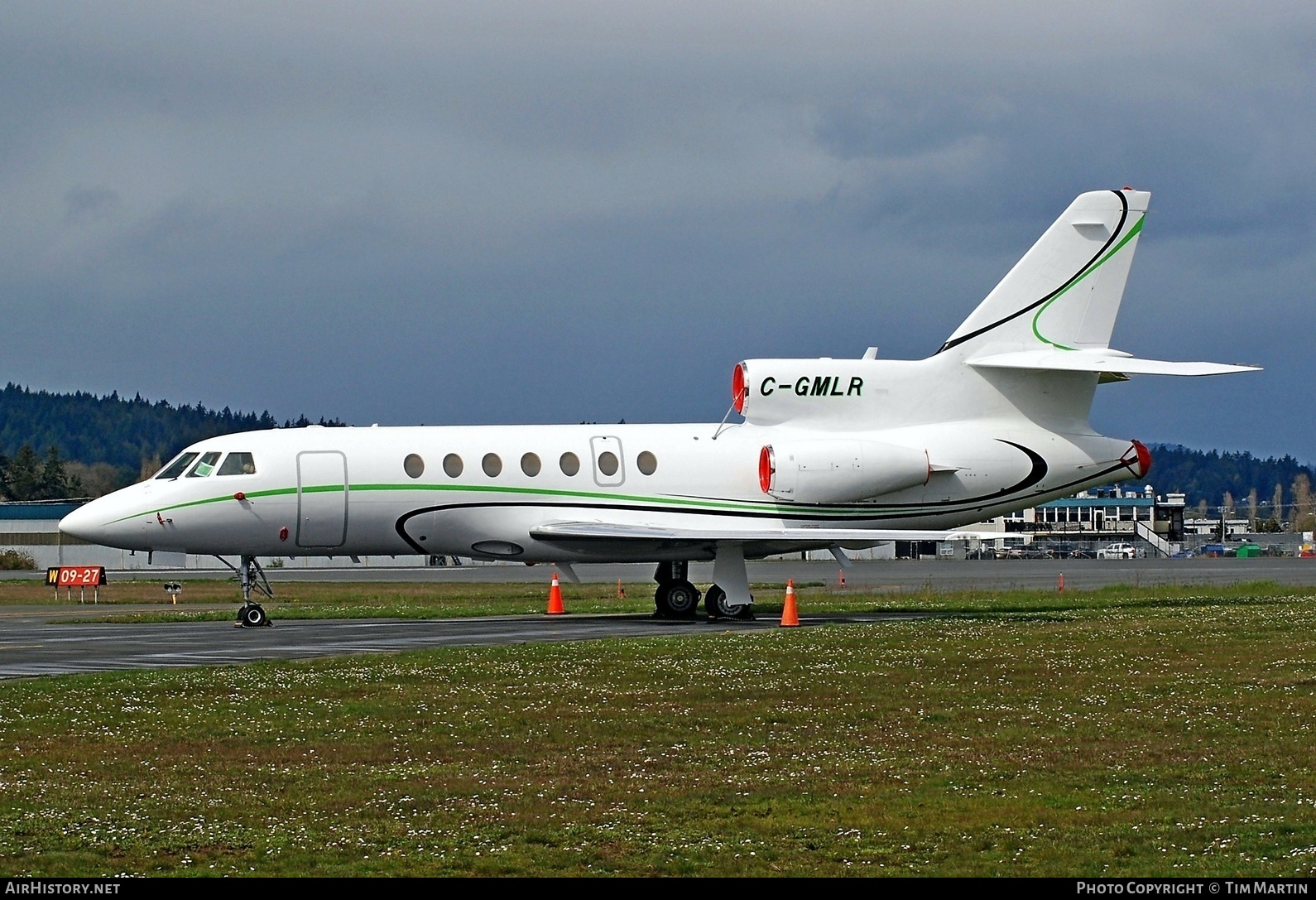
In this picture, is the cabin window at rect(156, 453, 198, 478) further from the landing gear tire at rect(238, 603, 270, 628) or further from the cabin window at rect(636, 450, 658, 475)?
the cabin window at rect(636, 450, 658, 475)

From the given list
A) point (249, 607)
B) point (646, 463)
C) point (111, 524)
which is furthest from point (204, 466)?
point (646, 463)

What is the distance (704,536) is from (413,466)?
5.81 metres

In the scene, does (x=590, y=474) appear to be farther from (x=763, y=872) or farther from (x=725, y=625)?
(x=763, y=872)

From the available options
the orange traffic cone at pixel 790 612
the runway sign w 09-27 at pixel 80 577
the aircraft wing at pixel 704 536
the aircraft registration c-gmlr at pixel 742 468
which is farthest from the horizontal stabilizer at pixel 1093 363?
the runway sign w 09-27 at pixel 80 577

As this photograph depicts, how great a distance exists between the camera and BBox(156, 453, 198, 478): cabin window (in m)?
29.9

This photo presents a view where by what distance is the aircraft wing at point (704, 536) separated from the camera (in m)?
28.8

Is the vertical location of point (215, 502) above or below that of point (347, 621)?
above

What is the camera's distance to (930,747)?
12.2 metres

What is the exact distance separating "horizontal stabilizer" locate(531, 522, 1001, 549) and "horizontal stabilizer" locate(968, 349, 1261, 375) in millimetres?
3636

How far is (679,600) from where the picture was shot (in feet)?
101

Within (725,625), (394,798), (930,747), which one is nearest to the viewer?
(394,798)

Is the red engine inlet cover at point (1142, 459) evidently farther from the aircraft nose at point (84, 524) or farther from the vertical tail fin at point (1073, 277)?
the aircraft nose at point (84, 524)

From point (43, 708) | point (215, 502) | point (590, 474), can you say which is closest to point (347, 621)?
point (215, 502)

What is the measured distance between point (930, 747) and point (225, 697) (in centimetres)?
754
